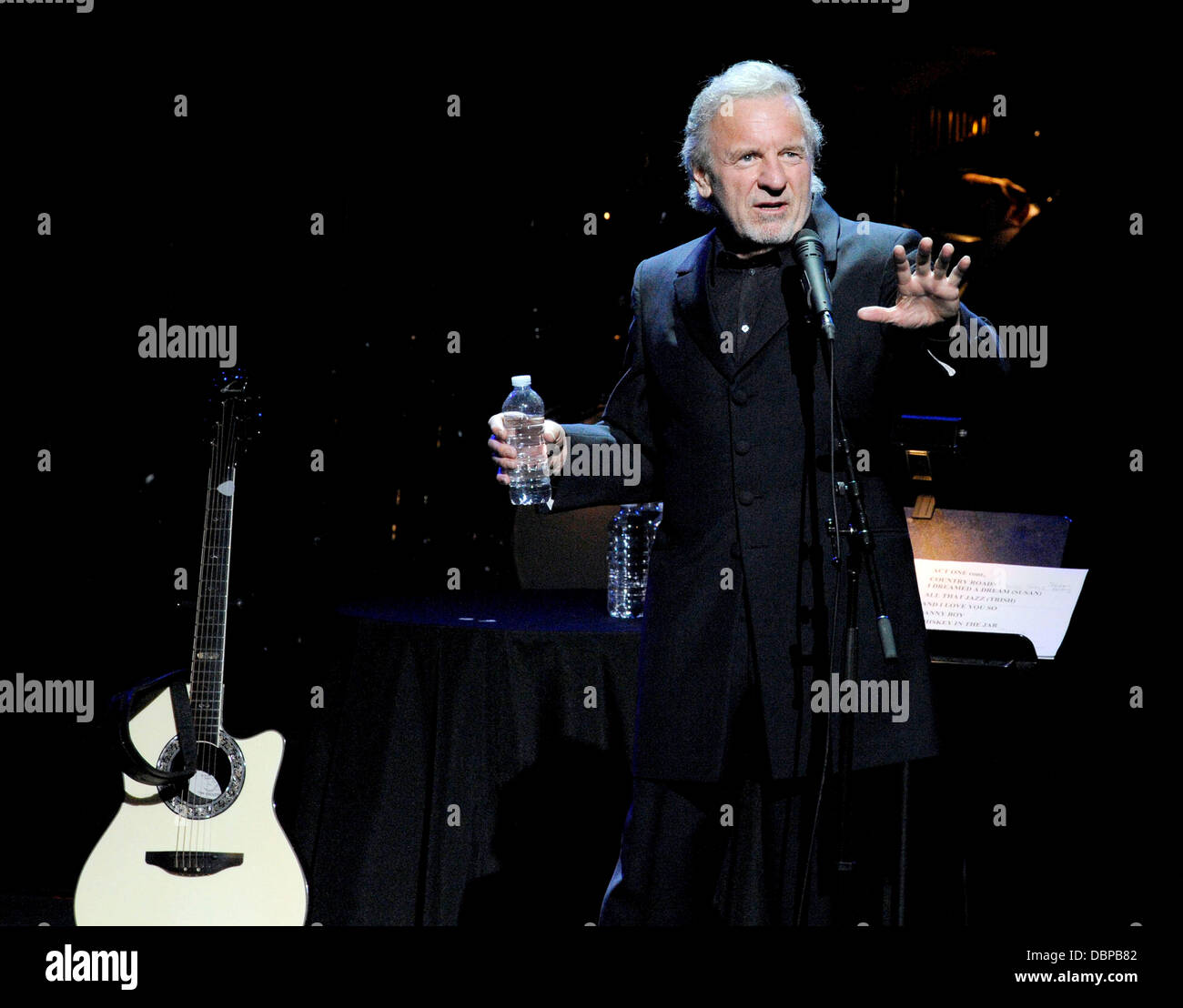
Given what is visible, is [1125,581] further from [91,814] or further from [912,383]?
[91,814]

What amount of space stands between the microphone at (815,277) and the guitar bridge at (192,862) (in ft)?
7.00

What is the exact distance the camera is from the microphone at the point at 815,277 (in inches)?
74.4

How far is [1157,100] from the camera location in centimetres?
382

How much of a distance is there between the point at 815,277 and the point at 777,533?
537 millimetres

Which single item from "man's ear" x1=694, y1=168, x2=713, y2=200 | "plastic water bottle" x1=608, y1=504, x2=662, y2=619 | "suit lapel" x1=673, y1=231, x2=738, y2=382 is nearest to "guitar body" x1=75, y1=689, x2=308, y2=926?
"plastic water bottle" x1=608, y1=504, x2=662, y2=619

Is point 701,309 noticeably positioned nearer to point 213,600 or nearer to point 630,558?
point 630,558

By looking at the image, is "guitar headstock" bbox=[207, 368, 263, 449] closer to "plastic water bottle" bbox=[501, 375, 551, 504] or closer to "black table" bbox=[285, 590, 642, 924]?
"black table" bbox=[285, 590, 642, 924]

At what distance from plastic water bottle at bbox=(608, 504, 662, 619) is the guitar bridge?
1195 mm

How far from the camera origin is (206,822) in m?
3.21

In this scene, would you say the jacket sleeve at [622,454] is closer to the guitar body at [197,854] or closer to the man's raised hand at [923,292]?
the man's raised hand at [923,292]

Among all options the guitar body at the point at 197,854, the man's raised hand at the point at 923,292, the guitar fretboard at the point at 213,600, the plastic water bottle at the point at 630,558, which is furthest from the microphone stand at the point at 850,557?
the guitar fretboard at the point at 213,600

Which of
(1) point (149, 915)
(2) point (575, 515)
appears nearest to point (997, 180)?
(2) point (575, 515)

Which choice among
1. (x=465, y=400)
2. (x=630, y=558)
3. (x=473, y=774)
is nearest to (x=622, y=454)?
(x=473, y=774)

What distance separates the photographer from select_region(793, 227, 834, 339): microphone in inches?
74.4
